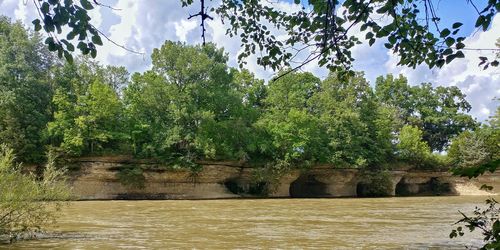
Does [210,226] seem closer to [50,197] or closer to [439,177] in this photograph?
[50,197]

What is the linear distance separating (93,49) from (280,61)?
2042mm

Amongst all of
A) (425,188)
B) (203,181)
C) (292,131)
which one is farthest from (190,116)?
(425,188)

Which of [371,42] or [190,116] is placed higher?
[190,116]

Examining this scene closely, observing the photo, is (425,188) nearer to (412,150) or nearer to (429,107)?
(412,150)

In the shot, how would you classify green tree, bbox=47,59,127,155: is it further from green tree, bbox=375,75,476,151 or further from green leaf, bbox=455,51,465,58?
green tree, bbox=375,75,476,151

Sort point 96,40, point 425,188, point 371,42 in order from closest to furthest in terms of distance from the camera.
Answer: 1. point 96,40
2. point 371,42
3. point 425,188

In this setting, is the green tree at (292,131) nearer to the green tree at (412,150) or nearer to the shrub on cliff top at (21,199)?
the green tree at (412,150)

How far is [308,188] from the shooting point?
43344 millimetres

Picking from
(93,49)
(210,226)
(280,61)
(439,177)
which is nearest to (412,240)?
(210,226)

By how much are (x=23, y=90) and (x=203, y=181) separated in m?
14.3

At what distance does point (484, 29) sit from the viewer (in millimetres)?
2686

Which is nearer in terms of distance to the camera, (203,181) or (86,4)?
(86,4)

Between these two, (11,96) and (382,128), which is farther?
(382,128)

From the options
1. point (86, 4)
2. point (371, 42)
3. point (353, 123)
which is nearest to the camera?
point (86, 4)
